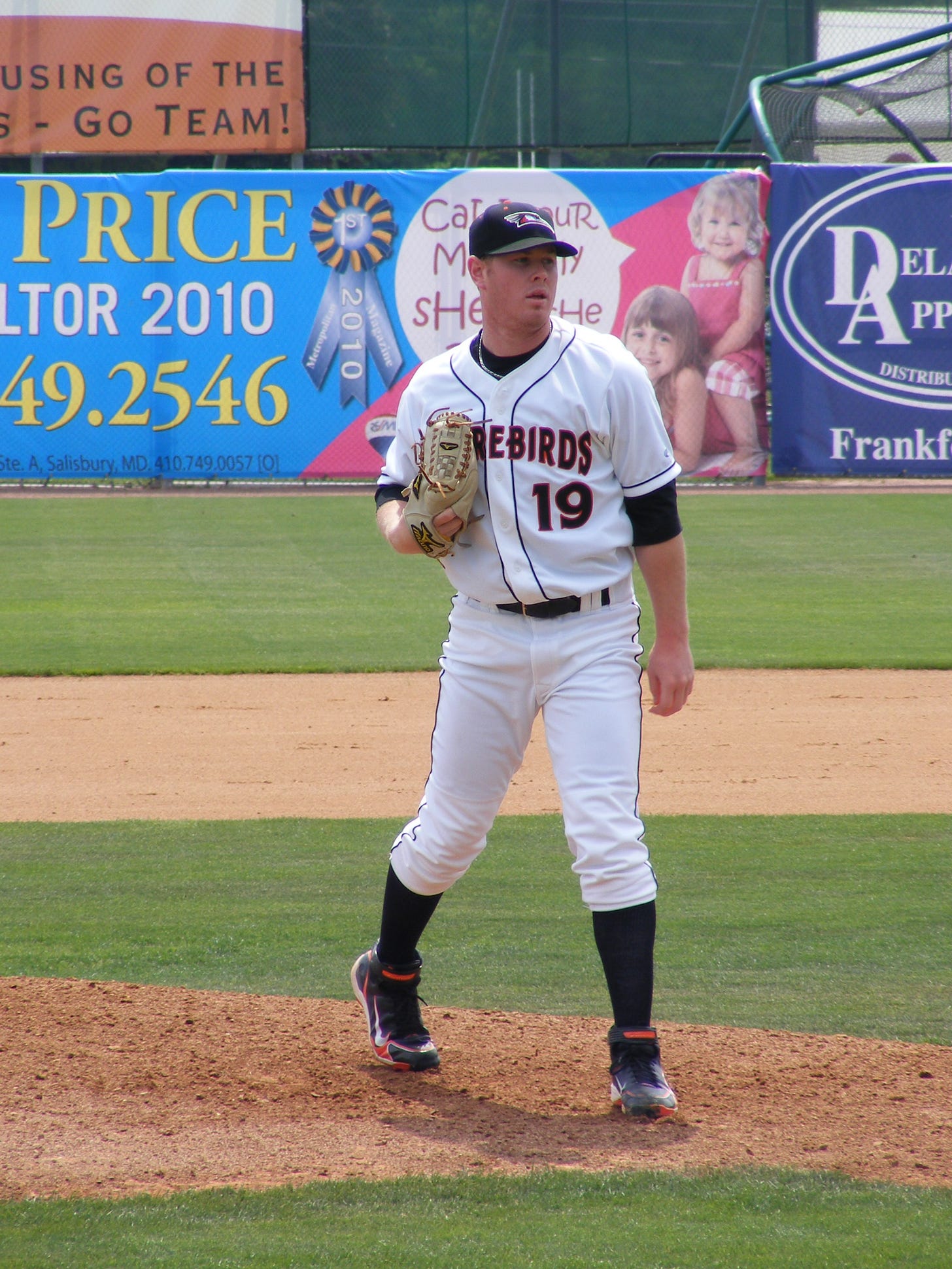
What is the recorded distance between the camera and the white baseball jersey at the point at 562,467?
2.86 m

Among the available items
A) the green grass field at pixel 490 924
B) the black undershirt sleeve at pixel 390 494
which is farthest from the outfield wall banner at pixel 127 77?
the black undershirt sleeve at pixel 390 494

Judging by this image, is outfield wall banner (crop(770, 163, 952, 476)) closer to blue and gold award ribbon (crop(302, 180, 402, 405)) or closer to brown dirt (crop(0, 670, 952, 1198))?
blue and gold award ribbon (crop(302, 180, 402, 405))

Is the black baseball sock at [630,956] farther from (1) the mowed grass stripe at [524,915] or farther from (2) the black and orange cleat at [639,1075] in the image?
(1) the mowed grass stripe at [524,915]

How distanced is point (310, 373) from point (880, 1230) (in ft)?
43.3

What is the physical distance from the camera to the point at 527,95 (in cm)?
1798

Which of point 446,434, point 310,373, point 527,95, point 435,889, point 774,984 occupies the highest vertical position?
point 527,95

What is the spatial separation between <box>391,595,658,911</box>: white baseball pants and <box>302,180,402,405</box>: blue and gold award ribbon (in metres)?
12.1

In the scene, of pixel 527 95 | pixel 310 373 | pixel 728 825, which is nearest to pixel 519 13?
pixel 527 95

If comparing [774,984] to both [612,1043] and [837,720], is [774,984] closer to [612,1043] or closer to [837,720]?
[612,1043]

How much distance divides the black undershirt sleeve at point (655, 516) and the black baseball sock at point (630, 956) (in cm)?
73

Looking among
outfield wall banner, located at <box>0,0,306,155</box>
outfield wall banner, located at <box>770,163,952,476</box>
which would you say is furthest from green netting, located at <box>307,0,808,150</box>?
outfield wall banner, located at <box>770,163,952,476</box>

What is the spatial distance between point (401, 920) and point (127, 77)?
15589mm

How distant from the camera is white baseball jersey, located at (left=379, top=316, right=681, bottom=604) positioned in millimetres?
2861

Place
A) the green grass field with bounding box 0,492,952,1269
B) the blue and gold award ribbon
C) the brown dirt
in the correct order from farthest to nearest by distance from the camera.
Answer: the blue and gold award ribbon < the brown dirt < the green grass field with bounding box 0,492,952,1269
